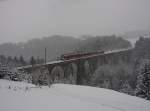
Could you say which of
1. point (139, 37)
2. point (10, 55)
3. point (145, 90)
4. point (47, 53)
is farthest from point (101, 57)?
point (10, 55)

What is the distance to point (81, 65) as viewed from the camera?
12.1 metres

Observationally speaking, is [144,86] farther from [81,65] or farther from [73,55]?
[73,55]

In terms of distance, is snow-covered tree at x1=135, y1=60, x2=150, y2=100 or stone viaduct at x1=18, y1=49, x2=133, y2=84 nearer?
snow-covered tree at x1=135, y1=60, x2=150, y2=100

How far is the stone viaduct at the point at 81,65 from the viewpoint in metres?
11.0

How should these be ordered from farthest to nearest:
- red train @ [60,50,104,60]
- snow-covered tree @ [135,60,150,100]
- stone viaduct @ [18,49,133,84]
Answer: red train @ [60,50,104,60] → stone viaduct @ [18,49,133,84] → snow-covered tree @ [135,60,150,100]

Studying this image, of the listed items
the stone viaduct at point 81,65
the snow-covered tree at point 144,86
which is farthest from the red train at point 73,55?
the snow-covered tree at point 144,86

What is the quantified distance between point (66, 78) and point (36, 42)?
133 inches

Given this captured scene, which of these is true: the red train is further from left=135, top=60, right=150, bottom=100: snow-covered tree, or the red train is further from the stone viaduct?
left=135, top=60, right=150, bottom=100: snow-covered tree

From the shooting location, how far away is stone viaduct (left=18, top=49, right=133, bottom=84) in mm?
11035

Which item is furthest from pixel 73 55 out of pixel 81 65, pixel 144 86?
pixel 144 86

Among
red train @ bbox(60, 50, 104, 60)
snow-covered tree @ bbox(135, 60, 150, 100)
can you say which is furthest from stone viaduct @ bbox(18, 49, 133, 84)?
snow-covered tree @ bbox(135, 60, 150, 100)

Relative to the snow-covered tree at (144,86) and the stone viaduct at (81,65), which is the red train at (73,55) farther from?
the snow-covered tree at (144,86)

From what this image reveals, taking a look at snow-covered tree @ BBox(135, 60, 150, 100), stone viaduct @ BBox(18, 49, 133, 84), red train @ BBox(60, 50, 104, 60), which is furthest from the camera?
red train @ BBox(60, 50, 104, 60)

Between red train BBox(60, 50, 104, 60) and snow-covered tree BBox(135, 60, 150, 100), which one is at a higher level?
red train BBox(60, 50, 104, 60)
